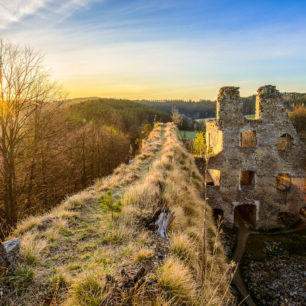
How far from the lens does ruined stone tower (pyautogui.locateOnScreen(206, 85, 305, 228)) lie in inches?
563

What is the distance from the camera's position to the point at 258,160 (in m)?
15.0

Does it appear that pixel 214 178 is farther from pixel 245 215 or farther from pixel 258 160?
pixel 245 215

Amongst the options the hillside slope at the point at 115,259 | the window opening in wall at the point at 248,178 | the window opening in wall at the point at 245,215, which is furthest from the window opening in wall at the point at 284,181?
the hillside slope at the point at 115,259

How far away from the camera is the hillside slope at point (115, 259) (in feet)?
8.73

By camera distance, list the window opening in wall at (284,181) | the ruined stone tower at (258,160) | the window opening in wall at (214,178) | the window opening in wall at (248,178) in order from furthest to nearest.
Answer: the window opening in wall at (284,181) → the window opening in wall at (248,178) → the window opening in wall at (214,178) → the ruined stone tower at (258,160)

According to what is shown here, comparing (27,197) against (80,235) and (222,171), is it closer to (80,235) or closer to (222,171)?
(80,235)

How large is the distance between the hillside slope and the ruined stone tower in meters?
9.19

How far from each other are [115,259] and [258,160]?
14.2 m

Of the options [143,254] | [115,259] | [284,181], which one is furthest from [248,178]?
[115,259]

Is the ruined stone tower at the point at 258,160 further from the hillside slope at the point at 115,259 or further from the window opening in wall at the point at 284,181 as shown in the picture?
the hillside slope at the point at 115,259

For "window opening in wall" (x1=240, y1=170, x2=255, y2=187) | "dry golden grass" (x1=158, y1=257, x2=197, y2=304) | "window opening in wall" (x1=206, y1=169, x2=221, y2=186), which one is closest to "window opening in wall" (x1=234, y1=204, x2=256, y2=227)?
"window opening in wall" (x1=240, y1=170, x2=255, y2=187)

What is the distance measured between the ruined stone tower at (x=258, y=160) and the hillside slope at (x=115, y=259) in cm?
919

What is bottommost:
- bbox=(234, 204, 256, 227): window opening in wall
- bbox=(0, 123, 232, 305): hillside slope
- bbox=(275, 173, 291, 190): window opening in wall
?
bbox=(234, 204, 256, 227): window opening in wall

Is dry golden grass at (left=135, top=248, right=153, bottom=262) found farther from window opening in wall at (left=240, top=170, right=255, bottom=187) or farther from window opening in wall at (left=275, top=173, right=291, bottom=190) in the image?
window opening in wall at (left=275, top=173, right=291, bottom=190)
